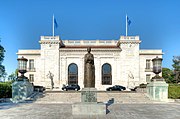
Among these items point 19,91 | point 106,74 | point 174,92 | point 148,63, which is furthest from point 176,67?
point 19,91

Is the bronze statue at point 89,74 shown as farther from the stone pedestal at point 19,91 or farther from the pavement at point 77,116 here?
the stone pedestal at point 19,91

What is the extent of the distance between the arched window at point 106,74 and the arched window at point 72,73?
5501 mm

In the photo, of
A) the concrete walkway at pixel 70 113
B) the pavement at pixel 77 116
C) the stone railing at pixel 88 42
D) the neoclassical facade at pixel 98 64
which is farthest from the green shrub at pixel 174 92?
the stone railing at pixel 88 42

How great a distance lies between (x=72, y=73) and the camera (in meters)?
43.1

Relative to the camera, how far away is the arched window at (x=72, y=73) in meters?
42.8

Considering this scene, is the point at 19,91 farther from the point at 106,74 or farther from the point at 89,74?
the point at 106,74

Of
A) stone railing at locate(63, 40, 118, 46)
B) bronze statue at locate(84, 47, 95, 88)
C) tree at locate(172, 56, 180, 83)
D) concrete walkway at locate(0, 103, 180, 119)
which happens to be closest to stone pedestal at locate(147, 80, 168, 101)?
concrete walkway at locate(0, 103, 180, 119)

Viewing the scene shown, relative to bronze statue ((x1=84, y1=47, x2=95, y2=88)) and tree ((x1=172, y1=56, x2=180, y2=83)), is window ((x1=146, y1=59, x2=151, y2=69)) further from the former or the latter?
bronze statue ((x1=84, y1=47, x2=95, y2=88))

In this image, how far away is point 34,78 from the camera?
4409 cm

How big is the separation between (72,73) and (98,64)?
5576 mm

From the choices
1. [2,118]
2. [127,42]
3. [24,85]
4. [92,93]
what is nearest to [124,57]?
[127,42]

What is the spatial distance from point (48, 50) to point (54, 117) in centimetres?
3303

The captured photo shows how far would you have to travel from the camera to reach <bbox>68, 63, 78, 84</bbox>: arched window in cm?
4275

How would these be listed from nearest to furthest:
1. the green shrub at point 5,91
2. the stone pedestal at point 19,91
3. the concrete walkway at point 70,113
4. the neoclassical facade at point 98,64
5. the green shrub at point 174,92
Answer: the concrete walkway at point 70,113, the stone pedestal at point 19,91, the green shrub at point 5,91, the green shrub at point 174,92, the neoclassical facade at point 98,64
